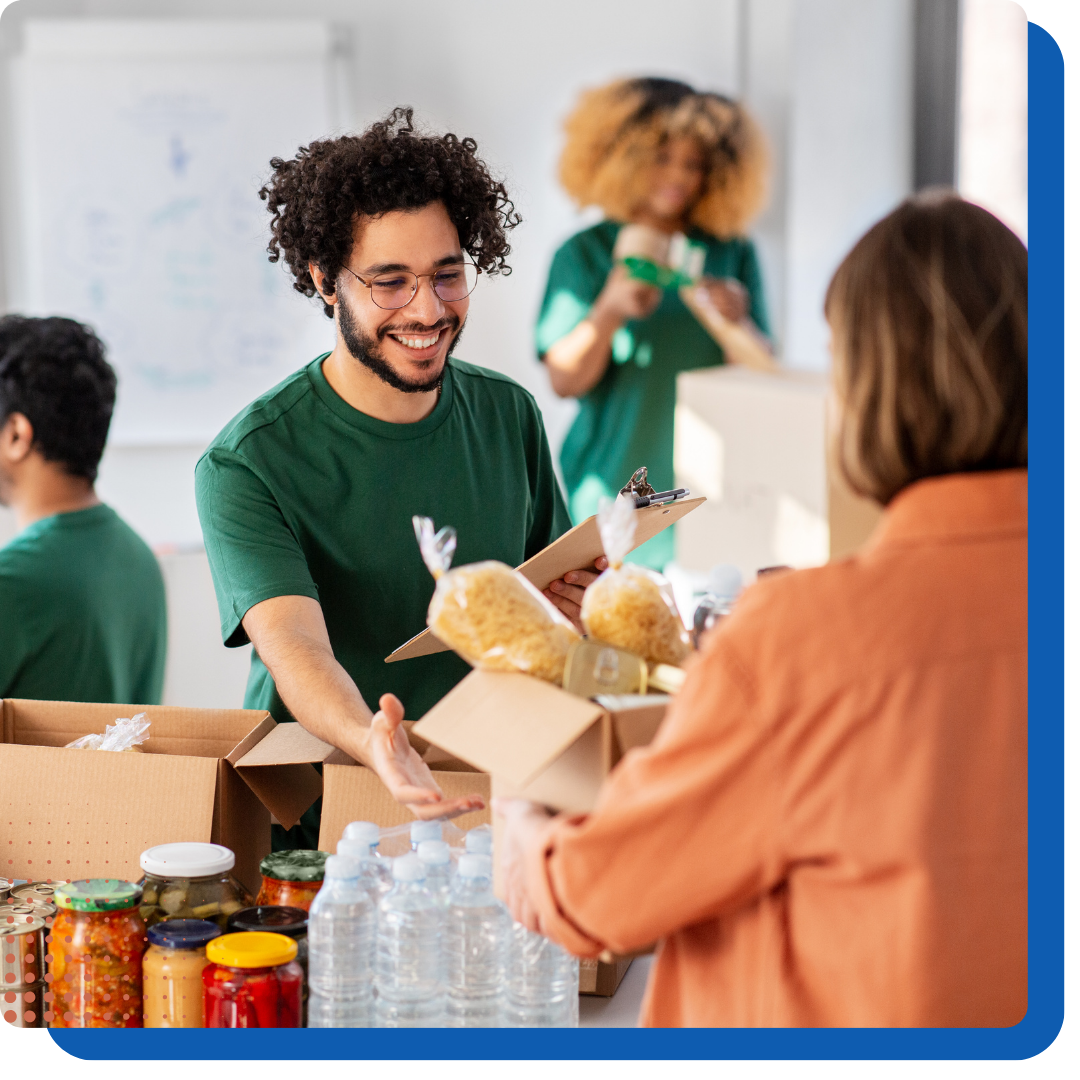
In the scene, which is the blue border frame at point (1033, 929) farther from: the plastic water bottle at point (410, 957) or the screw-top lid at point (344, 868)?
the screw-top lid at point (344, 868)

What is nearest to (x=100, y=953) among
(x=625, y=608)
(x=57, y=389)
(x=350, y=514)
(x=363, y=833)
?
(x=363, y=833)

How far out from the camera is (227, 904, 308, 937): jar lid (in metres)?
1.10

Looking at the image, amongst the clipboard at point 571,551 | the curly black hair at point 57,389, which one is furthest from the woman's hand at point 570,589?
the curly black hair at point 57,389

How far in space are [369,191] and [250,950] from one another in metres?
0.99

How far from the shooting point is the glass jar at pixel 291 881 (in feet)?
3.85

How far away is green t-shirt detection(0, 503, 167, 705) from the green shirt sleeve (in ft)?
1.57

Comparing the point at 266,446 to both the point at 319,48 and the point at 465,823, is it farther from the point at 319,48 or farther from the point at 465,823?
the point at 319,48

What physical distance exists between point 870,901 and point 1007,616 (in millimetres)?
212

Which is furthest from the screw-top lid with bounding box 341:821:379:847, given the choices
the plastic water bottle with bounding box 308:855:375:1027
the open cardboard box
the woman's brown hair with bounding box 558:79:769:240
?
the woman's brown hair with bounding box 558:79:769:240

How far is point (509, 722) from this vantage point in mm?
981

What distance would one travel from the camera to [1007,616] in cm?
83

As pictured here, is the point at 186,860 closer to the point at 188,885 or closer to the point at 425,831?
the point at 188,885

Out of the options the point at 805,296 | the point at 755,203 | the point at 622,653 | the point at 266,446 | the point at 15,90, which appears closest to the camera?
the point at 622,653
